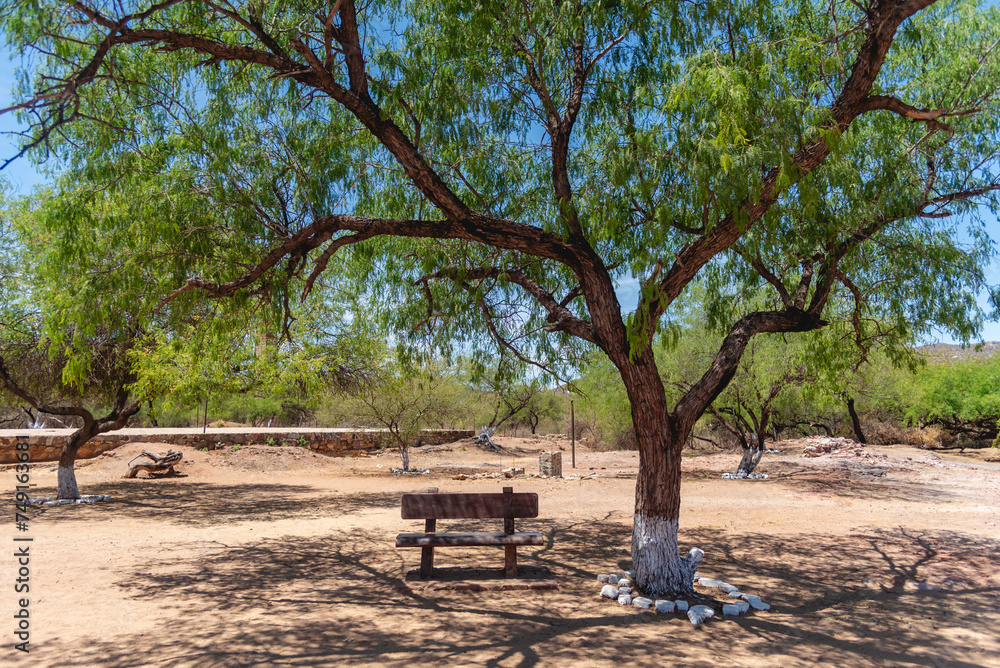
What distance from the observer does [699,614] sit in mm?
5512

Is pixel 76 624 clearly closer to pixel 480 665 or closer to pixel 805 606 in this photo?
pixel 480 665

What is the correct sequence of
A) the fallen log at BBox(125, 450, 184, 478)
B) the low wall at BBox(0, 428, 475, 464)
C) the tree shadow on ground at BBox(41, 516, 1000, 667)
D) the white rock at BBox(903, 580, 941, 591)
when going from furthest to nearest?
the low wall at BBox(0, 428, 475, 464)
the fallen log at BBox(125, 450, 184, 478)
the white rock at BBox(903, 580, 941, 591)
the tree shadow on ground at BBox(41, 516, 1000, 667)

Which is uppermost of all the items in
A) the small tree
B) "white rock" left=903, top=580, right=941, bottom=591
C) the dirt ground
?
the small tree

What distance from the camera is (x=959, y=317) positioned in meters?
8.05

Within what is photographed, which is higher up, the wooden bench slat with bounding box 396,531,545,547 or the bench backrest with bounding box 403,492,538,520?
the bench backrest with bounding box 403,492,538,520

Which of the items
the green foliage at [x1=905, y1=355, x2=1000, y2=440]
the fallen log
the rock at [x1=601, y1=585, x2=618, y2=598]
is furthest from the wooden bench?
the green foliage at [x1=905, y1=355, x2=1000, y2=440]

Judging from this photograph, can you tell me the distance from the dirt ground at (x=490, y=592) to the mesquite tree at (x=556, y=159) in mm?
1336

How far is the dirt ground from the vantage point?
186 inches

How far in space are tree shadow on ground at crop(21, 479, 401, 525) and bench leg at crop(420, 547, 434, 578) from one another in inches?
217

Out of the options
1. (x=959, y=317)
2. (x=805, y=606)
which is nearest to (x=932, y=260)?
(x=959, y=317)

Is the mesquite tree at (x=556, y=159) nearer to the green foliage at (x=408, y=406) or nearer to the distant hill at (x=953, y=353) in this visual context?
the distant hill at (x=953, y=353)

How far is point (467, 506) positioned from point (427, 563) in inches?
30.4

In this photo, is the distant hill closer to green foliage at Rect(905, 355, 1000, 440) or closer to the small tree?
green foliage at Rect(905, 355, 1000, 440)

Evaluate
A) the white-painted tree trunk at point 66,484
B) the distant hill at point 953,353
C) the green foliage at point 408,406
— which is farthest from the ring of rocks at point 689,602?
the green foliage at point 408,406
